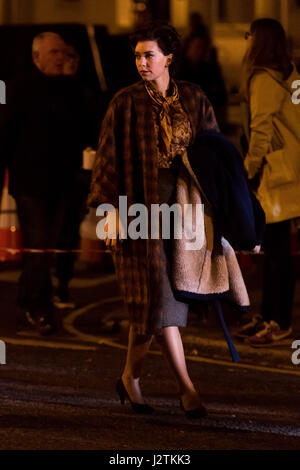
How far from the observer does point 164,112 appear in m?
6.82

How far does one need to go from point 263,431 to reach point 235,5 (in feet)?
85.5

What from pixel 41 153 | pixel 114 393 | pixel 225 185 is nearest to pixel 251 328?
pixel 114 393

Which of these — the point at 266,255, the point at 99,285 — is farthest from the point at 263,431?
the point at 99,285

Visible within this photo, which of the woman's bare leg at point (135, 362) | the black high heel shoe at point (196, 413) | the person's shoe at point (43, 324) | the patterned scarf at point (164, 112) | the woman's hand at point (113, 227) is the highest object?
the patterned scarf at point (164, 112)

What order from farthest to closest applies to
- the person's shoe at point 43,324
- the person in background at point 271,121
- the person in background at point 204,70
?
the person in background at point 204,70 → the person's shoe at point 43,324 → the person in background at point 271,121

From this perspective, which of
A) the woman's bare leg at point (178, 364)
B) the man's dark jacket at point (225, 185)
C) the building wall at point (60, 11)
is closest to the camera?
the man's dark jacket at point (225, 185)

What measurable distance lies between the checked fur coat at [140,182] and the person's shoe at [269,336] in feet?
6.68

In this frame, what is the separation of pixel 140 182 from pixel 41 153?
284cm

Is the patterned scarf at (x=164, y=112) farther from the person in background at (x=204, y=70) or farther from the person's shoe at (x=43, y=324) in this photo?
the person in background at (x=204, y=70)

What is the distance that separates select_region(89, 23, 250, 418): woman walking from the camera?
22.3 ft

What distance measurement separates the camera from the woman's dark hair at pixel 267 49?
8.62 metres

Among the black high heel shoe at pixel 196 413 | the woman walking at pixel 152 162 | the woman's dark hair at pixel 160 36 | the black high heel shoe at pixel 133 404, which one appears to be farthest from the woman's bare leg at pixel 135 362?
the woman's dark hair at pixel 160 36
